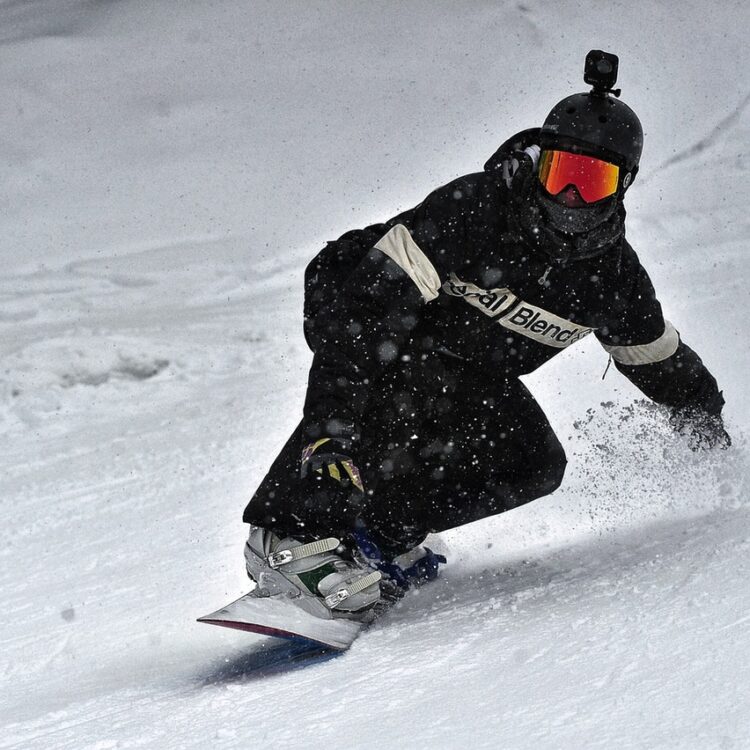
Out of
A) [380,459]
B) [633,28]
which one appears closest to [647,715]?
[380,459]

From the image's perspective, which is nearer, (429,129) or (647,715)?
(647,715)

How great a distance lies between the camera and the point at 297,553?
8.36ft

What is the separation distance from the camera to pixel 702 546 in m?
2.41

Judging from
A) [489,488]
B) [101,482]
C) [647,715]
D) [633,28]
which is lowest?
[101,482]

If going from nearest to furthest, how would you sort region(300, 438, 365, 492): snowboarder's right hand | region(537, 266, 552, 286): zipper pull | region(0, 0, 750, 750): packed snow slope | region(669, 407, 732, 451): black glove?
region(0, 0, 750, 750): packed snow slope → region(300, 438, 365, 492): snowboarder's right hand → region(537, 266, 552, 286): zipper pull → region(669, 407, 732, 451): black glove

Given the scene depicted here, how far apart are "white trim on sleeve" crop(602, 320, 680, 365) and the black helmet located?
1.89 feet

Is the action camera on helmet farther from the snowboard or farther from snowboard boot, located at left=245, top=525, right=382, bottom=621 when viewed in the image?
the snowboard

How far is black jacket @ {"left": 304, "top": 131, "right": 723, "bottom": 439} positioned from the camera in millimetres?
2354

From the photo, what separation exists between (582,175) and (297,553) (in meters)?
1.16

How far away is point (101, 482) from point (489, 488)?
6.10 ft

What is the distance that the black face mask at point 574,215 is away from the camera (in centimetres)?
229

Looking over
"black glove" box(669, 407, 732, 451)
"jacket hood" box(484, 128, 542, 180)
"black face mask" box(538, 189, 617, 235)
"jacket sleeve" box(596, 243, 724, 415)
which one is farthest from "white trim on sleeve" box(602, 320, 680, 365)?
"jacket hood" box(484, 128, 542, 180)

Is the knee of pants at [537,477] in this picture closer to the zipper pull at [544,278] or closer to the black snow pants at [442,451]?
the black snow pants at [442,451]

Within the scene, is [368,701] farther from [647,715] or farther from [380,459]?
[380,459]
